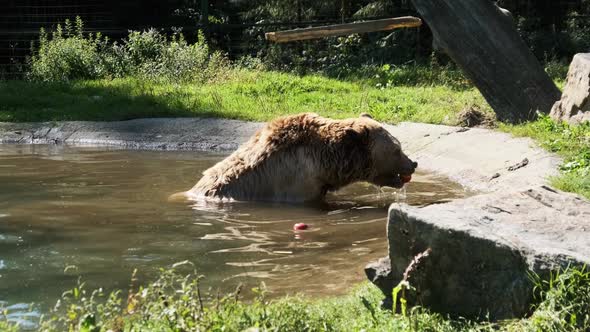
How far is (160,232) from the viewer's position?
8078 millimetres

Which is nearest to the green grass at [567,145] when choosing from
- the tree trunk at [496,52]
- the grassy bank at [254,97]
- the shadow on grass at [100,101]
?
the grassy bank at [254,97]

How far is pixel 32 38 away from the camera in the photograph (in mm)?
23562

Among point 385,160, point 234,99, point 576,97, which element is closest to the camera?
point 385,160

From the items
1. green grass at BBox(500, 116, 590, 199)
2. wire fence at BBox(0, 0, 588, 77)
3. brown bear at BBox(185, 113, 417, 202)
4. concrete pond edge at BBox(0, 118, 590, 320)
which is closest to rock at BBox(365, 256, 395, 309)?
concrete pond edge at BBox(0, 118, 590, 320)

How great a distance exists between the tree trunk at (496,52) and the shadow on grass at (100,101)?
4.54 m

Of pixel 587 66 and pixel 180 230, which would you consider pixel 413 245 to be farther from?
pixel 587 66

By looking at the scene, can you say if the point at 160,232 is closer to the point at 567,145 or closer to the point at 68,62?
the point at 567,145

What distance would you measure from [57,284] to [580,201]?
12.0ft

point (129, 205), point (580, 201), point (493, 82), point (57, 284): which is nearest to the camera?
point (580, 201)

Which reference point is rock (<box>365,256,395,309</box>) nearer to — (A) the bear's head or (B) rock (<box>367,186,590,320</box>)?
(B) rock (<box>367,186,590,320</box>)

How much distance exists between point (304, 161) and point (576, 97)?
392cm

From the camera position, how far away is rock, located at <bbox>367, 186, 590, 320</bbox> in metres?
4.69

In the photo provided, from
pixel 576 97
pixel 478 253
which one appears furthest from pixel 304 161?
pixel 478 253

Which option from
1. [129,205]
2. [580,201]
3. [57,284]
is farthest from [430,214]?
[129,205]
